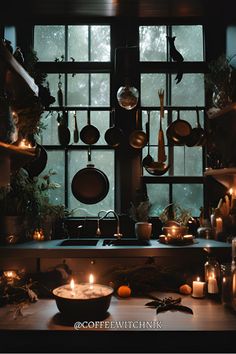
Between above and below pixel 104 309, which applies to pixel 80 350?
below

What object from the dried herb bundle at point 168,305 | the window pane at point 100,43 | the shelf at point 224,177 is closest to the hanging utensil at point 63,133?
the window pane at point 100,43

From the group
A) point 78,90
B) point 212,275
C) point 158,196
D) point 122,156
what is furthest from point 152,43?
point 212,275

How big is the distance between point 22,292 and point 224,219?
142cm

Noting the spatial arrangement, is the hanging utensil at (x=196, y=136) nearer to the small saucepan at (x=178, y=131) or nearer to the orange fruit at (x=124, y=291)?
the small saucepan at (x=178, y=131)

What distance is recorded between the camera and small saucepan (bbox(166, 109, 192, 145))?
2514 millimetres

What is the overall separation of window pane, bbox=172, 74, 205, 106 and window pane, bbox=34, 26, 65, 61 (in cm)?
100

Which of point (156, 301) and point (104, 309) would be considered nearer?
point (104, 309)

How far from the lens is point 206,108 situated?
2.60 metres

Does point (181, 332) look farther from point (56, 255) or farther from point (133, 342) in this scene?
point (56, 255)

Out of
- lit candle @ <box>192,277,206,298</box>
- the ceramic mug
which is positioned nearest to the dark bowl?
lit candle @ <box>192,277,206,298</box>

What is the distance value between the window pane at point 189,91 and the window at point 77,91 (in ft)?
1.84

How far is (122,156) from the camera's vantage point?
259 cm

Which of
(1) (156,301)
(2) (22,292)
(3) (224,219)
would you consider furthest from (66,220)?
(3) (224,219)

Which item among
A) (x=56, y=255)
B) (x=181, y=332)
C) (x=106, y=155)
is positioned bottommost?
(x=181, y=332)
